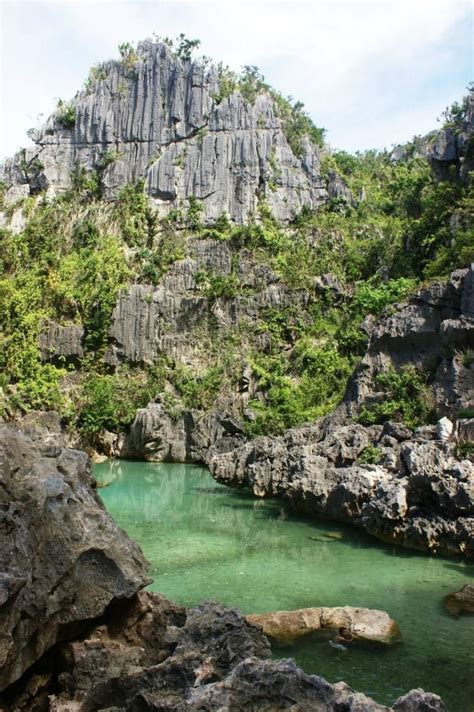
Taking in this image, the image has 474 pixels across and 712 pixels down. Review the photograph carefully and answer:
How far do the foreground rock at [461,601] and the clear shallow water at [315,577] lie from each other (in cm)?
16

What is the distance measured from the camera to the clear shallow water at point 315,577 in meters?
6.58

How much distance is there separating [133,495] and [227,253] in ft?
64.6

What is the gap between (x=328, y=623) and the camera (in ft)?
25.1

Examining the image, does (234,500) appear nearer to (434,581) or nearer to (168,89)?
(434,581)

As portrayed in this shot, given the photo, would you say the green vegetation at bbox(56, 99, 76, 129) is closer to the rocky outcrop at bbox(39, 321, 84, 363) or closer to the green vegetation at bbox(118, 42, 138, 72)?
the green vegetation at bbox(118, 42, 138, 72)

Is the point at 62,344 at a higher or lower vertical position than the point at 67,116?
lower

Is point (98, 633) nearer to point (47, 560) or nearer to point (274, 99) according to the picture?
point (47, 560)

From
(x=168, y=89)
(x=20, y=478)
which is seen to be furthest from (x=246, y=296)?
(x=20, y=478)

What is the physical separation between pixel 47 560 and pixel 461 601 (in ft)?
19.7

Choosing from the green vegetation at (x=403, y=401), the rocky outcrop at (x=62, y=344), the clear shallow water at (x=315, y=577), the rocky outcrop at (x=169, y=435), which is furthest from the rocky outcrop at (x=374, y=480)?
the rocky outcrop at (x=62, y=344)

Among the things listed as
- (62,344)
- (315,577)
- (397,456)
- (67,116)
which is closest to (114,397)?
(62,344)

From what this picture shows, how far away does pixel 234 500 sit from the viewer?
1772cm

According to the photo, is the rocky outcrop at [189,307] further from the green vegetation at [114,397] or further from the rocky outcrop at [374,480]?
the rocky outcrop at [374,480]

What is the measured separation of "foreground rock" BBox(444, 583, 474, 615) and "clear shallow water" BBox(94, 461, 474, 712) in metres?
0.16
